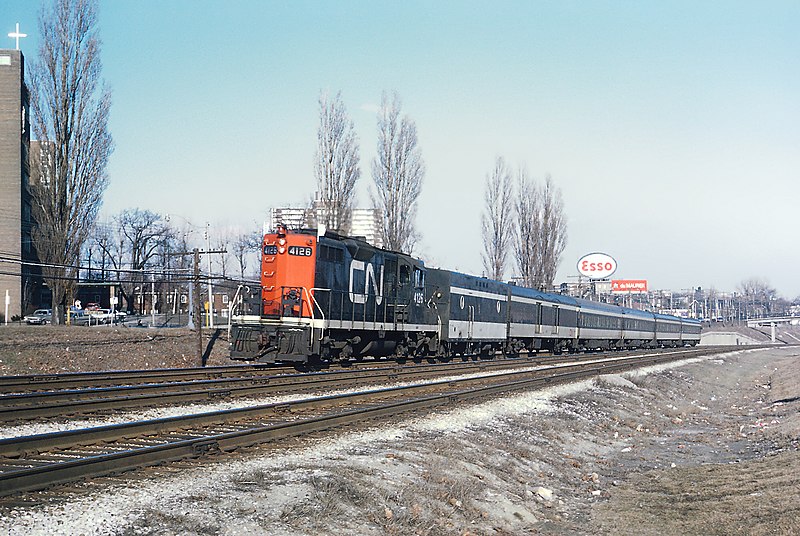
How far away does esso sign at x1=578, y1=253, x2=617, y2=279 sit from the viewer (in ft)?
293

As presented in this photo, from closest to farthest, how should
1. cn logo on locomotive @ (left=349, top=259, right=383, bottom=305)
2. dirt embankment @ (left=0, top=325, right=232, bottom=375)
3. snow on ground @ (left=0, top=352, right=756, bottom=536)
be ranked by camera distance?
snow on ground @ (left=0, top=352, right=756, bottom=536)
cn logo on locomotive @ (left=349, top=259, right=383, bottom=305)
dirt embankment @ (left=0, top=325, right=232, bottom=375)

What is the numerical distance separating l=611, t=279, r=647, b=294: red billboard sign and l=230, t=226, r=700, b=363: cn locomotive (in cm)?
7681

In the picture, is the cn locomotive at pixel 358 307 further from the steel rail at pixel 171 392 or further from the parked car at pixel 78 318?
the parked car at pixel 78 318

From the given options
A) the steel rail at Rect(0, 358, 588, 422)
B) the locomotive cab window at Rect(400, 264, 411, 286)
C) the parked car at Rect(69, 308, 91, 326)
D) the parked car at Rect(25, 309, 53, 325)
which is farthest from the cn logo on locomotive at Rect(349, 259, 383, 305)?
the parked car at Rect(69, 308, 91, 326)

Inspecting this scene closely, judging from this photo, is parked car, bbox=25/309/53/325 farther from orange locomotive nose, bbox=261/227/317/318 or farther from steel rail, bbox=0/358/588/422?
steel rail, bbox=0/358/588/422

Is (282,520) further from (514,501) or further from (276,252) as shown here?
(276,252)

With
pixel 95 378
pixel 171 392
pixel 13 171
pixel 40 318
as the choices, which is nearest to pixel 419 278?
pixel 95 378

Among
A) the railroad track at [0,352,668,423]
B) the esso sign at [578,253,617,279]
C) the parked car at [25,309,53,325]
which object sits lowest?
the railroad track at [0,352,668,423]

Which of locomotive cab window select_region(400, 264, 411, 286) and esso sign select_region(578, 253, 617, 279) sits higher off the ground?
esso sign select_region(578, 253, 617, 279)

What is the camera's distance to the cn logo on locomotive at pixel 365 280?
21.9 meters

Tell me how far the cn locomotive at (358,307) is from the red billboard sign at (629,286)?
76812 mm

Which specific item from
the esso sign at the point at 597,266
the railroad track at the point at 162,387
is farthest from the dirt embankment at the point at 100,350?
the esso sign at the point at 597,266

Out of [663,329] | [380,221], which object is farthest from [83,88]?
[663,329]

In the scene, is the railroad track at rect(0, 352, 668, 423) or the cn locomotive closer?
the railroad track at rect(0, 352, 668, 423)
